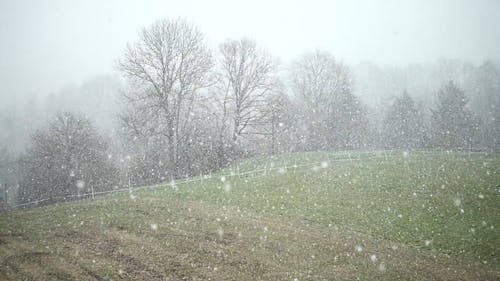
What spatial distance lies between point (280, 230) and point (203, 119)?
3050 centimetres

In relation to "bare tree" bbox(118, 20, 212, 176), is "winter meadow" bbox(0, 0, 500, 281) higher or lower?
lower

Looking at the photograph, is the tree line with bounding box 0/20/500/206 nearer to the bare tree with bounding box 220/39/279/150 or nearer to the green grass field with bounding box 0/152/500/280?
the bare tree with bounding box 220/39/279/150

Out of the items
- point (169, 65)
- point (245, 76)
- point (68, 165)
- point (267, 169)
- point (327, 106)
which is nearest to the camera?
point (267, 169)

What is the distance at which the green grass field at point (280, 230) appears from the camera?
55.7ft

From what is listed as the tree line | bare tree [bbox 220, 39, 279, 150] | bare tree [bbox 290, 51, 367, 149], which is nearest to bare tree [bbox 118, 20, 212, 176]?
the tree line

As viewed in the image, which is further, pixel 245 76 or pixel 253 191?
pixel 245 76

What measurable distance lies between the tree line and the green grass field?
47.5 feet

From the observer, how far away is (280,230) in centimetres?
2189

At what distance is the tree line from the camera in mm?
42031

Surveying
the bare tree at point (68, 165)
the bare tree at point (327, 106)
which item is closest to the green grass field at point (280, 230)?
the bare tree at point (68, 165)

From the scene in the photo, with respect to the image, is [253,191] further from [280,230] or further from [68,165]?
[68,165]

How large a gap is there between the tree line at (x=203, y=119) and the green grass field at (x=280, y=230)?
14.5 metres

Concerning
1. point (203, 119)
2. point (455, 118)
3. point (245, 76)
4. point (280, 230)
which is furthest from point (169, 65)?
point (455, 118)

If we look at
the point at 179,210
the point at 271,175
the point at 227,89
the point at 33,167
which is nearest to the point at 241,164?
the point at 271,175
